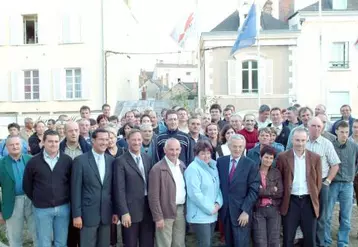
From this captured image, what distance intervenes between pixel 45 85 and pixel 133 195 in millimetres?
19230

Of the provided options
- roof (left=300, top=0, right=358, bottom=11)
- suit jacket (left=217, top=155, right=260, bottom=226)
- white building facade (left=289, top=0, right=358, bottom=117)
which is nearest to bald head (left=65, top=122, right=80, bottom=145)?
suit jacket (left=217, top=155, right=260, bottom=226)

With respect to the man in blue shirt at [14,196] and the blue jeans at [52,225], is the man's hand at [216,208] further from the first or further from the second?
the man in blue shirt at [14,196]

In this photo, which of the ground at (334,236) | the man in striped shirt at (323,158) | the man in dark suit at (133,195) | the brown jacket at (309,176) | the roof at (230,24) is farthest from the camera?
the roof at (230,24)

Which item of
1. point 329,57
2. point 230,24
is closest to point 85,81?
point 230,24

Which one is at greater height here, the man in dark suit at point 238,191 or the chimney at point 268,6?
the chimney at point 268,6

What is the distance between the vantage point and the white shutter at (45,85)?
2372 cm

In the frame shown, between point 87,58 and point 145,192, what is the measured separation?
60.2ft

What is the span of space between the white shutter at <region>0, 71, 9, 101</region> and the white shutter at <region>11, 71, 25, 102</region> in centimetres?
42

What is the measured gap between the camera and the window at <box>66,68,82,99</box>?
2364cm

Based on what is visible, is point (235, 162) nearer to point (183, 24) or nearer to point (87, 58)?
point (183, 24)

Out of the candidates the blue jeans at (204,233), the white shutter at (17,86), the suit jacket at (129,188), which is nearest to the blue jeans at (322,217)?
the blue jeans at (204,233)

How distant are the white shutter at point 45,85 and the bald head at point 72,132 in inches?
705

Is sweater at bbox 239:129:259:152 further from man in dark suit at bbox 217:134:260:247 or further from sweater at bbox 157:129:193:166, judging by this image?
man in dark suit at bbox 217:134:260:247

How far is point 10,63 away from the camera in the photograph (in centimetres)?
2403
